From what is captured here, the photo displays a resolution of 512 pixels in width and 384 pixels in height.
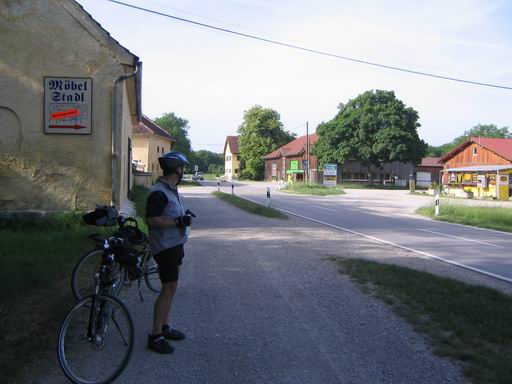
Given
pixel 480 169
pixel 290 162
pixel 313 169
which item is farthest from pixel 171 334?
pixel 290 162

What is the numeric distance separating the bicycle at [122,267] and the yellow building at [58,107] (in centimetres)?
544

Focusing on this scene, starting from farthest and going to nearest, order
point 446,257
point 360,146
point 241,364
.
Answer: point 360,146 → point 446,257 → point 241,364

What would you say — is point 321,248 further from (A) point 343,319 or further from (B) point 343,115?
(B) point 343,115

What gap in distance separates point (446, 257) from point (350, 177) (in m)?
58.0

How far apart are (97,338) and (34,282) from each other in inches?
111

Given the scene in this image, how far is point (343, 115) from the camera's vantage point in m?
62.8

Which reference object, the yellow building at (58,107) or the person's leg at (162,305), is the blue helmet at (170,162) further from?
the yellow building at (58,107)

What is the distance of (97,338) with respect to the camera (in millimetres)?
4027

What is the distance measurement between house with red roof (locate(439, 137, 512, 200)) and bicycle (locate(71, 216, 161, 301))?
38.1 metres

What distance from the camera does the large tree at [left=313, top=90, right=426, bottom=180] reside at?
5778cm

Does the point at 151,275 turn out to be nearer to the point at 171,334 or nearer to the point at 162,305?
the point at 171,334

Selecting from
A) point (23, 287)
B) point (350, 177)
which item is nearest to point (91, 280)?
point (23, 287)

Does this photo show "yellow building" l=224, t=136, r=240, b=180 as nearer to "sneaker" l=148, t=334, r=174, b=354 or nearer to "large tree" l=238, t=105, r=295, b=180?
"large tree" l=238, t=105, r=295, b=180

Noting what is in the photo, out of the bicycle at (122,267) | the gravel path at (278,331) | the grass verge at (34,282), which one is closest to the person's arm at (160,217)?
the bicycle at (122,267)
